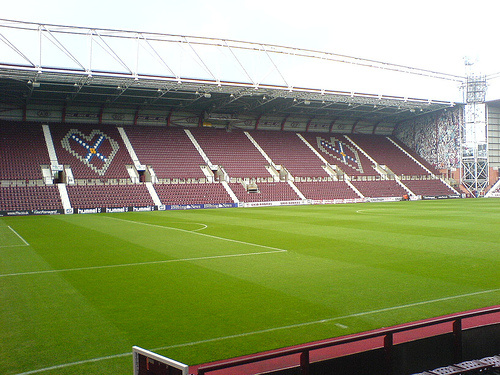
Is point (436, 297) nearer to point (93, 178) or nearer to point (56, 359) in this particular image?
point (56, 359)

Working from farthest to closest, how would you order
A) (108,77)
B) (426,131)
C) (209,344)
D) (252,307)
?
(426,131) → (108,77) → (252,307) → (209,344)

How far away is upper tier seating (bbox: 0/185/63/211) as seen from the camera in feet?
125

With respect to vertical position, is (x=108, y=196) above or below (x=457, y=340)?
above

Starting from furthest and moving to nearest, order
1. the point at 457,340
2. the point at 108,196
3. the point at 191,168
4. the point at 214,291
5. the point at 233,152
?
the point at 233,152, the point at 191,168, the point at 108,196, the point at 214,291, the point at 457,340

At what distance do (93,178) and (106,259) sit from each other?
32431 millimetres

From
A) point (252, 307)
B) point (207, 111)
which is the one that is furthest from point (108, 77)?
point (252, 307)

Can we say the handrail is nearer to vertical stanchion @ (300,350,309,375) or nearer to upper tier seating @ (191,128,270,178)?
vertical stanchion @ (300,350,309,375)

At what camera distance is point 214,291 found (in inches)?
401

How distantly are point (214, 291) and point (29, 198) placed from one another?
34.8m

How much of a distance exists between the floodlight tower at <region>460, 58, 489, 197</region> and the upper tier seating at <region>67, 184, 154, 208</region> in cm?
4145

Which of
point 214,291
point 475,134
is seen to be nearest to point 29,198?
point 214,291

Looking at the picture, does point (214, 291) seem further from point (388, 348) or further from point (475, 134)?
point (475, 134)

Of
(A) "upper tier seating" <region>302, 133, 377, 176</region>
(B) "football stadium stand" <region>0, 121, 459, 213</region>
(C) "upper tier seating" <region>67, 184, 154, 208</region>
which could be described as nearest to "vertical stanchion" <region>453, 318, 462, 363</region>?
(B) "football stadium stand" <region>0, 121, 459, 213</region>

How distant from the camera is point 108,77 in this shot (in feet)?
130
